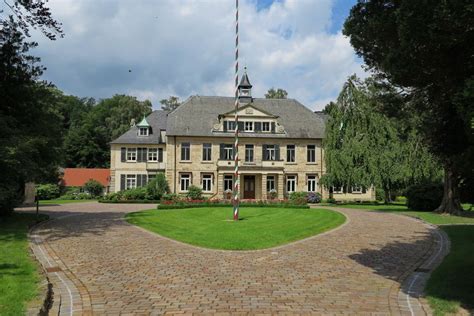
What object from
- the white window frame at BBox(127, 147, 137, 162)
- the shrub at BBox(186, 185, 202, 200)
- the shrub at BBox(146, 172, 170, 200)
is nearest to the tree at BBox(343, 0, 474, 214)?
the shrub at BBox(186, 185, 202, 200)

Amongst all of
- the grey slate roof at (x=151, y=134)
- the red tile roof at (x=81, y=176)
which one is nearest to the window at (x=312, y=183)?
the grey slate roof at (x=151, y=134)

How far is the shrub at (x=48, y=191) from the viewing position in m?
49.8

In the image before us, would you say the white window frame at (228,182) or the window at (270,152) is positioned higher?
the window at (270,152)

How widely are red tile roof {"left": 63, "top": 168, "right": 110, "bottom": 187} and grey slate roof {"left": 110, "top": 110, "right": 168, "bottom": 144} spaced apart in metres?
11.0

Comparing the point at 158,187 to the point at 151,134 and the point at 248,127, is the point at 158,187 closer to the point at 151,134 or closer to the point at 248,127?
the point at 151,134

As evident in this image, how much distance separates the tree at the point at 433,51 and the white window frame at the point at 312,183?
38998 millimetres

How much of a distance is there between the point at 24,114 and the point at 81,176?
43.1 metres

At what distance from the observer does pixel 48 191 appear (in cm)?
5116

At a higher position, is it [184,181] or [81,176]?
[81,176]

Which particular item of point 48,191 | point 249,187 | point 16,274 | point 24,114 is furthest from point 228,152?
point 16,274

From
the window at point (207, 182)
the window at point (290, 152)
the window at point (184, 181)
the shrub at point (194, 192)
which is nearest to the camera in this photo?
the shrub at point (194, 192)

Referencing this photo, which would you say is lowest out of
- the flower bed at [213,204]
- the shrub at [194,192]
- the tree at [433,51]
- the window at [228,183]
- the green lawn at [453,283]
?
the green lawn at [453,283]

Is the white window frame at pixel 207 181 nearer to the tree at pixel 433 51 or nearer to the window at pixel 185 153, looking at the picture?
the window at pixel 185 153

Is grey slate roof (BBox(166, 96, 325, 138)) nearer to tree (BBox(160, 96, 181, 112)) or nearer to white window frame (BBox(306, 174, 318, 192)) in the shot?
white window frame (BBox(306, 174, 318, 192))
